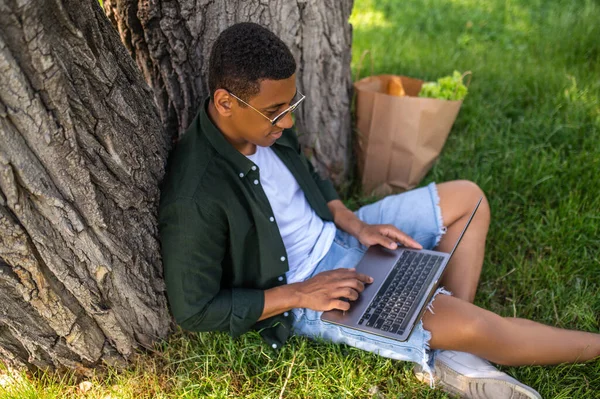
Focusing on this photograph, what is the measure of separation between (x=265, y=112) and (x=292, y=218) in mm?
558

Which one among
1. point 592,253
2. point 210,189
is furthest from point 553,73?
point 210,189

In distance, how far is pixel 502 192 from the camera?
3182mm

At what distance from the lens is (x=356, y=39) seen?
16.4 feet

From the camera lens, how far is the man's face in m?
1.94

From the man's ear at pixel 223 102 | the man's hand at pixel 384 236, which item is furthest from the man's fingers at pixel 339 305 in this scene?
the man's ear at pixel 223 102

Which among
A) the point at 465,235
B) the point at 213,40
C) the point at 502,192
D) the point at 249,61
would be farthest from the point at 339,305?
the point at 502,192

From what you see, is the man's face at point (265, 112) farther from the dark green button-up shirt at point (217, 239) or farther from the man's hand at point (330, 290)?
the man's hand at point (330, 290)

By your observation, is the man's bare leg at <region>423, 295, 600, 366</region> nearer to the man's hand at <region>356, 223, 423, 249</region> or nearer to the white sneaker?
the white sneaker

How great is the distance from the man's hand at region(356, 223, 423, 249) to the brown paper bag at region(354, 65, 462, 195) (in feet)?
2.70

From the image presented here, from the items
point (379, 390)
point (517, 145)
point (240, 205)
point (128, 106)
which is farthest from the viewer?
point (517, 145)

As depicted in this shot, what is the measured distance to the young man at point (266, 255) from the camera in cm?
195

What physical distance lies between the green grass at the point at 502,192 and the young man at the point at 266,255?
0.47ft

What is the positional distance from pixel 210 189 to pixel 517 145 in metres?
2.29

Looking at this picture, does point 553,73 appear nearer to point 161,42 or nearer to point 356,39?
point 356,39
